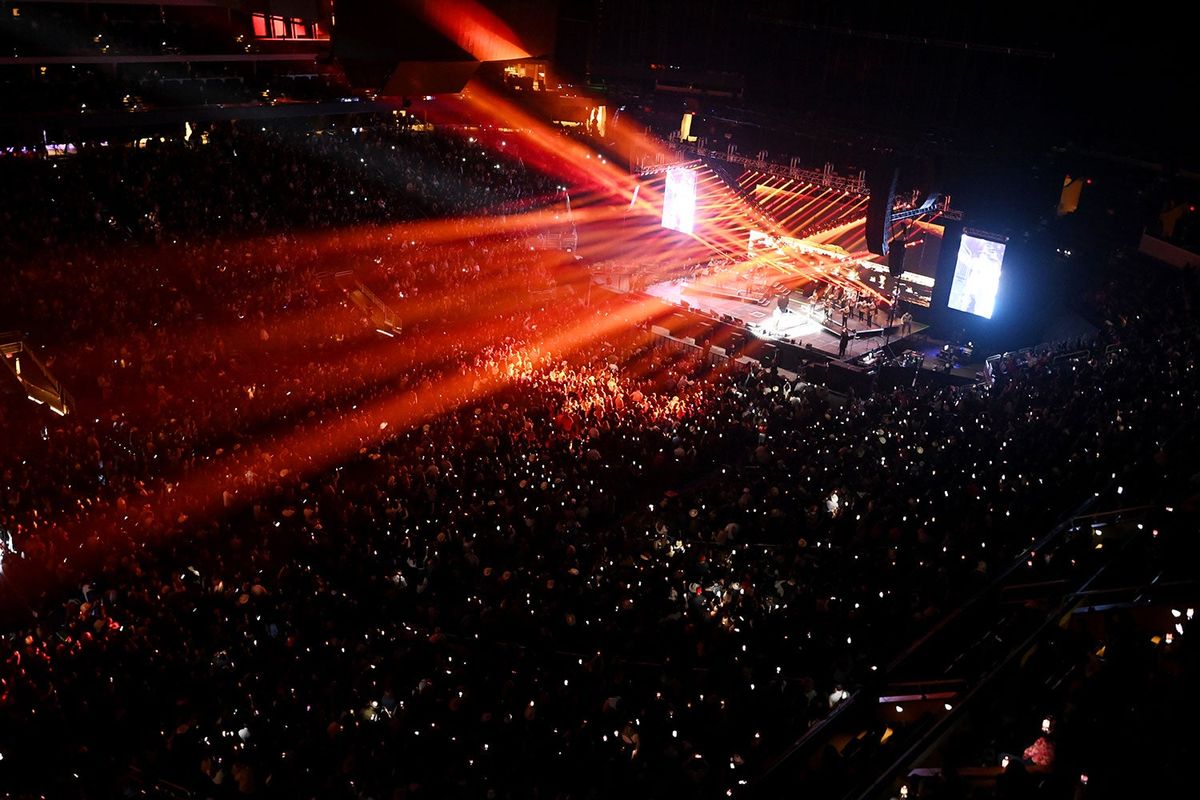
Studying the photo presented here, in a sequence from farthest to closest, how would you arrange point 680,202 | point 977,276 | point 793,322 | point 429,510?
point 680,202 → point 793,322 → point 977,276 → point 429,510

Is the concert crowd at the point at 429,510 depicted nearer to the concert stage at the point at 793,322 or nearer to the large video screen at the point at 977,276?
the large video screen at the point at 977,276

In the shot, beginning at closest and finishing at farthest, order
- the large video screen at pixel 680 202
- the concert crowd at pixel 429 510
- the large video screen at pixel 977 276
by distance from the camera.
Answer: the concert crowd at pixel 429 510 → the large video screen at pixel 977 276 → the large video screen at pixel 680 202

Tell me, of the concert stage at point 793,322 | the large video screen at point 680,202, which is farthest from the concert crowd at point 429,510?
the large video screen at point 680,202

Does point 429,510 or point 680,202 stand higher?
point 680,202

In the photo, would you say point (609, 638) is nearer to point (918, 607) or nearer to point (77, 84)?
point (918, 607)

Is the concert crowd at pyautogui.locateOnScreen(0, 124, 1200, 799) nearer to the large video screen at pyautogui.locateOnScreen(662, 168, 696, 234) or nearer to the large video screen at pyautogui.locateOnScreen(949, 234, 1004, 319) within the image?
the large video screen at pyautogui.locateOnScreen(949, 234, 1004, 319)

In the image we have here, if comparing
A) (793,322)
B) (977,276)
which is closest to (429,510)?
(793,322)

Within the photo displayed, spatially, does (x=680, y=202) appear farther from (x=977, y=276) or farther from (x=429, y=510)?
(x=429, y=510)
